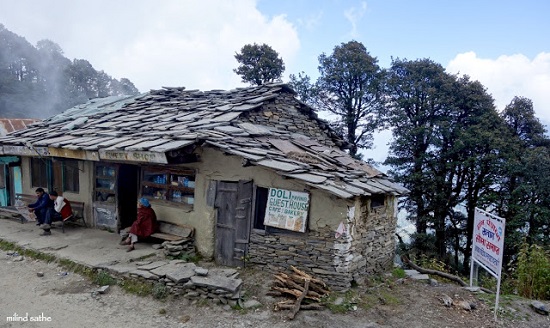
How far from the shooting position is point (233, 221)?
764 cm

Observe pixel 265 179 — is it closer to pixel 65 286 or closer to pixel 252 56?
pixel 65 286

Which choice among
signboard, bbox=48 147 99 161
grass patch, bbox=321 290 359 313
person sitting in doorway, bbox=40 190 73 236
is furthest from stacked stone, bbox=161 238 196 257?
person sitting in doorway, bbox=40 190 73 236

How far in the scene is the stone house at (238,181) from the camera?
6.66m

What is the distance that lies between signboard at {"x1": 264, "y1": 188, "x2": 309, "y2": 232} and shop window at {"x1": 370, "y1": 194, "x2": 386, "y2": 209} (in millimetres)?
1810

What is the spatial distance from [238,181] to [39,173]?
27.2 feet

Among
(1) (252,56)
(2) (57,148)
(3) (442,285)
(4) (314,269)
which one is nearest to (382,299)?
(4) (314,269)

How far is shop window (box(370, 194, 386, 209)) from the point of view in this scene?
7.66 meters

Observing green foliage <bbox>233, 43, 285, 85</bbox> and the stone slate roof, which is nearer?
the stone slate roof

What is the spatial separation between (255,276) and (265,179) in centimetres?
201

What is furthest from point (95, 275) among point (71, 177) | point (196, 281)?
point (71, 177)

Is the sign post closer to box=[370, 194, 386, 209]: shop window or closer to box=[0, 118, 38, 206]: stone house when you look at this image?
box=[370, 194, 386, 209]: shop window

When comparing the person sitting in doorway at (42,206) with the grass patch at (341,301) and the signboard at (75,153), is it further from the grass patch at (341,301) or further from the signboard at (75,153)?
the grass patch at (341,301)

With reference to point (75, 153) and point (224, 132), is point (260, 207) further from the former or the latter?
point (75, 153)

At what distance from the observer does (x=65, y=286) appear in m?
6.54
